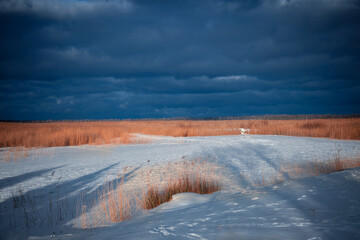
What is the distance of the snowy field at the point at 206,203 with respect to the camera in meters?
2.08

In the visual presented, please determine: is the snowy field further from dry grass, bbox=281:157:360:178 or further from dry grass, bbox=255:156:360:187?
dry grass, bbox=281:157:360:178

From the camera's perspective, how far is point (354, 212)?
218 cm

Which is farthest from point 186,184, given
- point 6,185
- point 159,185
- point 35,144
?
point 35,144

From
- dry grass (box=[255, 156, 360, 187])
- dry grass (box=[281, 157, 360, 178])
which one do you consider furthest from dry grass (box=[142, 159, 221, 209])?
dry grass (box=[281, 157, 360, 178])

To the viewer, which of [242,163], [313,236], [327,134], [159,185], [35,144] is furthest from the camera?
[327,134]

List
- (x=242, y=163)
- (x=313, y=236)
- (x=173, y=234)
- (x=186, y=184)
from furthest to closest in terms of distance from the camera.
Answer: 1. (x=242, y=163)
2. (x=186, y=184)
3. (x=173, y=234)
4. (x=313, y=236)

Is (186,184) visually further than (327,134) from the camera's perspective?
No

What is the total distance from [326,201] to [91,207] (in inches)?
152

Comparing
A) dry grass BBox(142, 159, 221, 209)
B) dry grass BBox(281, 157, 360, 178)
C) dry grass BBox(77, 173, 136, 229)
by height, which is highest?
dry grass BBox(281, 157, 360, 178)

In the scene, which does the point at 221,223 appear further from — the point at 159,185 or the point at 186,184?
the point at 159,185

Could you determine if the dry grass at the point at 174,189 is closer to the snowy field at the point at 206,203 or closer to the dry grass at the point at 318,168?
the snowy field at the point at 206,203

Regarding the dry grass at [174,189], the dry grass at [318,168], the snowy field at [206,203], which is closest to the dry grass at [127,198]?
the dry grass at [174,189]

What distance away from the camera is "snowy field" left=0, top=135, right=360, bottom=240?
2078 mm

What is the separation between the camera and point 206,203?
332cm
